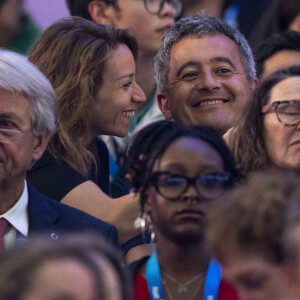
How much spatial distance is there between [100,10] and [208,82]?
129 cm

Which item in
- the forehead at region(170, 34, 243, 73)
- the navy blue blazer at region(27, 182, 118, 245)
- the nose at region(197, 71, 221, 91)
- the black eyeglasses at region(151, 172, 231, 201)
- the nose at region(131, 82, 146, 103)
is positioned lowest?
the navy blue blazer at region(27, 182, 118, 245)

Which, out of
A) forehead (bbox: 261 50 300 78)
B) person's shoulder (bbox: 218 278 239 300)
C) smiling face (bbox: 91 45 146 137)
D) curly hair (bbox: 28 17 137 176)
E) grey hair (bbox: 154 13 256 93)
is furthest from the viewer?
forehead (bbox: 261 50 300 78)

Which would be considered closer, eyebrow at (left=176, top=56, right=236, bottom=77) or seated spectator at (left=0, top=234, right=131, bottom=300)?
seated spectator at (left=0, top=234, right=131, bottom=300)

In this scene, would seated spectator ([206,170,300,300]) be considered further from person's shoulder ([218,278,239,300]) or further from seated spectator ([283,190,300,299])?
person's shoulder ([218,278,239,300])

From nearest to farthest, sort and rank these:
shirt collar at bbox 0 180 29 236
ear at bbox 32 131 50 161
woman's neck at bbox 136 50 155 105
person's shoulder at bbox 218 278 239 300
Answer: person's shoulder at bbox 218 278 239 300 < shirt collar at bbox 0 180 29 236 < ear at bbox 32 131 50 161 < woman's neck at bbox 136 50 155 105

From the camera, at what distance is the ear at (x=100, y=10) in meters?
6.03

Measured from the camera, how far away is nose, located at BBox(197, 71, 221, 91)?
4961mm

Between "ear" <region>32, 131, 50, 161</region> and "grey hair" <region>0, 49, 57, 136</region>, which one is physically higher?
"grey hair" <region>0, 49, 57, 136</region>

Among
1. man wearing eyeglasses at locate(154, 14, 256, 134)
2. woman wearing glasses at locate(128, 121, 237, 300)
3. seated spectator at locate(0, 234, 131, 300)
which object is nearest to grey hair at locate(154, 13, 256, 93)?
man wearing eyeglasses at locate(154, 14, 256, 134)

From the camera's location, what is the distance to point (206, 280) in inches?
138

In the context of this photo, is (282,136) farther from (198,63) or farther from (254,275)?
(254,275)

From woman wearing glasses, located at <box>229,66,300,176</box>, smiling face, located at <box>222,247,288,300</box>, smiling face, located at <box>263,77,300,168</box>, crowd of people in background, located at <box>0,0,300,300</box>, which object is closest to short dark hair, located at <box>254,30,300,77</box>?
crowd of people in background, located at <box>0,0,300,300</box>

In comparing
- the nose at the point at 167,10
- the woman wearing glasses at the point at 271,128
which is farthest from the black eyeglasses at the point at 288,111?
the nose at the point at 167,10

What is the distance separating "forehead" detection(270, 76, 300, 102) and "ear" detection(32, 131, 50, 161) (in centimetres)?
96
